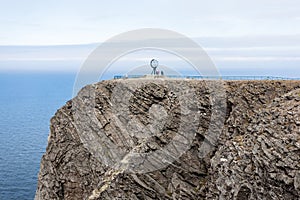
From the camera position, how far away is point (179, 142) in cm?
3412

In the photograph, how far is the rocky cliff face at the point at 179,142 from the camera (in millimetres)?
25609

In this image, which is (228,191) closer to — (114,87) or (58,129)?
(114,87)

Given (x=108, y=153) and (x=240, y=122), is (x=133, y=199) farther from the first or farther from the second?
(x=108, y=153)

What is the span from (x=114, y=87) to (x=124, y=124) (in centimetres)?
495

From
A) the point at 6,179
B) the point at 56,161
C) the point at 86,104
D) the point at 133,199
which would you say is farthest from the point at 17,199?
the point at 133,199

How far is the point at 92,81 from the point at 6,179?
47667 millimetres

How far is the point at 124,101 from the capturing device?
161 ft

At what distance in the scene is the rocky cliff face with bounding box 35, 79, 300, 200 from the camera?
25.6 metres

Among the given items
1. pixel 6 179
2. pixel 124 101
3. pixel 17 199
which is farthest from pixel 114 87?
pixel 6 179

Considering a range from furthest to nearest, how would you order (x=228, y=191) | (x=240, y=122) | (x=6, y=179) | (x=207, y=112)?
(x=6, y=179)
(x=207, y=112)
(x=240, y=122)
(x=228, y=191)

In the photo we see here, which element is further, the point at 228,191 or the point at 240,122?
the point at 240,122

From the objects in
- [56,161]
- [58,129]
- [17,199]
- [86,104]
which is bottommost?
[17,199]

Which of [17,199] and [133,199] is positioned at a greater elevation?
[133,199]

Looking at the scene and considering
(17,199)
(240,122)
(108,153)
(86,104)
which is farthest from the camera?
A: (17,199)
